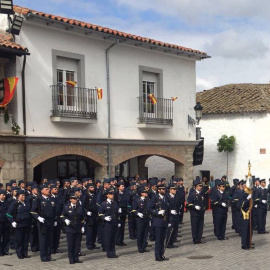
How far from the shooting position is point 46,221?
1198 cm

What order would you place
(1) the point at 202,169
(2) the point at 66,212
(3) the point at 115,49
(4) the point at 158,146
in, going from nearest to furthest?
(2) the point at 66,212
(3) the point at 115,49
(4) the point at 158,146
(1) the point at 202,169

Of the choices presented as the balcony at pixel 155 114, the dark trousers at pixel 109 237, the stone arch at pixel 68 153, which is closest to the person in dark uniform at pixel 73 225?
the dark trousers at pixel 109 237

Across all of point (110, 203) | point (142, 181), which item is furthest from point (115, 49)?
point (110, 203)

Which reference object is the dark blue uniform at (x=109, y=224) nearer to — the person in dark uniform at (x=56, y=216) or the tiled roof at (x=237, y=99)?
the person in dark uniform at (x=56, y=216)

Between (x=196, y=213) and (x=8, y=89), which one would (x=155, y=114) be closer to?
(x=8, y=89)

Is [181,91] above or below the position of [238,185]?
above

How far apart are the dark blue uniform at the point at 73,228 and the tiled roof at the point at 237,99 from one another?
16.7m

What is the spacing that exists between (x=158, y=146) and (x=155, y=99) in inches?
83.4

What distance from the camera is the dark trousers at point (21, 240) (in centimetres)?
1208

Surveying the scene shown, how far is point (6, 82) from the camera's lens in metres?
15.8

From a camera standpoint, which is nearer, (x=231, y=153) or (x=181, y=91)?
(x=181, y=91)

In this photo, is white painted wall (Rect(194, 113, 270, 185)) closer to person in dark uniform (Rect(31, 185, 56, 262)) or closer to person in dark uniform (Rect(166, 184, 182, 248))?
person in dark uniform (Rect(166, 184, 182, 248))

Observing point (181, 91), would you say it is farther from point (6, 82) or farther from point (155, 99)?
point (6, 82)

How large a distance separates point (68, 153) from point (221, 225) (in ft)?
19.6
